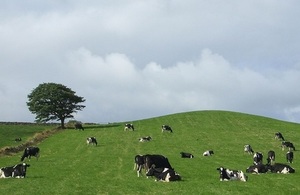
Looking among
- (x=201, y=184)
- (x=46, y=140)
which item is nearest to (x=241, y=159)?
(x=201, y=184)

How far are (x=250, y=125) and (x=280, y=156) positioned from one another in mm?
38139

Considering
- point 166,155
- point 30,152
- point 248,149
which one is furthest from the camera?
point 248,149

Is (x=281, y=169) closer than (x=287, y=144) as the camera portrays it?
Yes

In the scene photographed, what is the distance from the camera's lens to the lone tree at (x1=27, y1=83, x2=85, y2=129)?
98.9 m

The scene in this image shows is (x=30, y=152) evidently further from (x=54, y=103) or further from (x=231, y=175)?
(x=54, y=103)

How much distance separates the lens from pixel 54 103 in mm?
100000

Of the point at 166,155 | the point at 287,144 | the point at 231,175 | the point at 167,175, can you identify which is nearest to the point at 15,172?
the point at 167,175

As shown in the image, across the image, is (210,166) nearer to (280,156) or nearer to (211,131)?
(280,156)

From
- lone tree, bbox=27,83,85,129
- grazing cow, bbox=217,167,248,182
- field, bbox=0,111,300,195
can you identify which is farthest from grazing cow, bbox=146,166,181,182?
lone tree, bbox=27,83,85,129

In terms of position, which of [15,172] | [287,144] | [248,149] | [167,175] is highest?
[287,144]

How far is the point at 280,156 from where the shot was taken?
4919cm

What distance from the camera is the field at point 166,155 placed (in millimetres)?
26312

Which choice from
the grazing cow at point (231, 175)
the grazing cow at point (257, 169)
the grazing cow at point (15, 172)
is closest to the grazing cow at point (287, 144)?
the grazing cow at point (257, 169)

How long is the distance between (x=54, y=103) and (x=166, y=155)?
56.6m
